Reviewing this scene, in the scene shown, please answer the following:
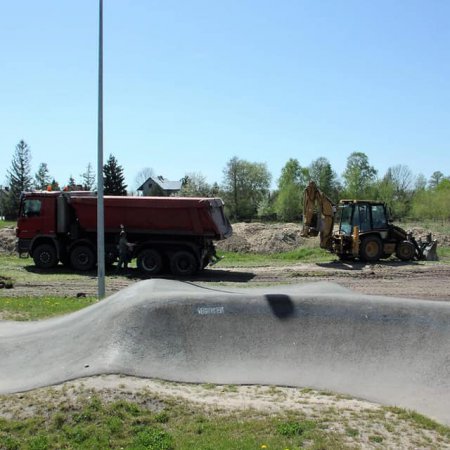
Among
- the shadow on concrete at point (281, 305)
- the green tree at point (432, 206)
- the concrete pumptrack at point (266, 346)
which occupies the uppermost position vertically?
the green tree at point (432, 206)

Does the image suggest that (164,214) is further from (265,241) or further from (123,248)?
(265,241)

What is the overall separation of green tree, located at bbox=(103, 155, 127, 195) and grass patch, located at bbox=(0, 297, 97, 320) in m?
61.3

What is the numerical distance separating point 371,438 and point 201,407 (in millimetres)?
1904

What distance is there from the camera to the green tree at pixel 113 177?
76.6 metres

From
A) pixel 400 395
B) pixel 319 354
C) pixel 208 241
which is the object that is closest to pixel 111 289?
pixel 208 241

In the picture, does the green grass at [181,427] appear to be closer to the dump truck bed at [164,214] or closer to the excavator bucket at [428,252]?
the dump truck bed at [164,214]

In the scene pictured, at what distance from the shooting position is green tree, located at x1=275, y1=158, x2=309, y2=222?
247 ft

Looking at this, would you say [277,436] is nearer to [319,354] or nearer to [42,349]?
[319,354]

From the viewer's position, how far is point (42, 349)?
29.9 feet

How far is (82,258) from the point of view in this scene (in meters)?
22.2

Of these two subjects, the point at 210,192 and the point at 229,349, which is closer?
the point at 229,349

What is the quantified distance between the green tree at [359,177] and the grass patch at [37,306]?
6829 cm

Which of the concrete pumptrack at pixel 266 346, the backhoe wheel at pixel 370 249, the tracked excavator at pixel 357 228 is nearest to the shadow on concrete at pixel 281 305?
the concrete pumptrack at pixel 266 346

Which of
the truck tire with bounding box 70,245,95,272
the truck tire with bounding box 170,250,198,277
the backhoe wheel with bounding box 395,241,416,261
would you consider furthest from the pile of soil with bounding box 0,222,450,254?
the truck tire with bounding box 170,250,198,277
